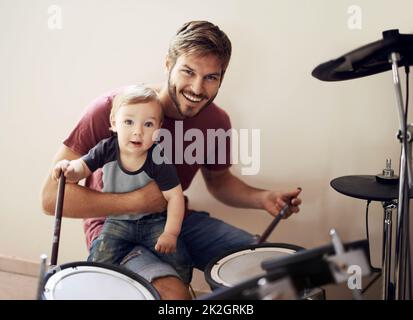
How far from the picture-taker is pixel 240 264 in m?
1.28

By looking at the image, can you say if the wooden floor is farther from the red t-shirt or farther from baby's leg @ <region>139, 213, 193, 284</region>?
baby's leg @ <region>139, 213, 193, 284</region>

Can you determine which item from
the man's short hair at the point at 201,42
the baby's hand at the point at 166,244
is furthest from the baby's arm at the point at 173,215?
the man's short hair at the point at 201,42

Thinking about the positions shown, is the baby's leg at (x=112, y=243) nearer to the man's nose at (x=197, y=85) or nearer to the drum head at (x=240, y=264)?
the drum head at (x=240, y=264)

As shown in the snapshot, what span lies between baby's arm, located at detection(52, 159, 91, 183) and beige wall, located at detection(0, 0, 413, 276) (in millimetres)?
226

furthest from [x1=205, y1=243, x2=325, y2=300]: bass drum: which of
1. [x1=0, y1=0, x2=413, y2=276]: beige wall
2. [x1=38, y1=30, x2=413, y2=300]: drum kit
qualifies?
[x1=0, y1=0, x2=413, y2=276]: beige wall

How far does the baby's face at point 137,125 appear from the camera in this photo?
137 cm

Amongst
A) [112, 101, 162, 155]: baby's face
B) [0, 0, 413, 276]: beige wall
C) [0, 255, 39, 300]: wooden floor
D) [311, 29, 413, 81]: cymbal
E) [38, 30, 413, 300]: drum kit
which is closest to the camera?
[38, 30, 413, 300]: drum kit

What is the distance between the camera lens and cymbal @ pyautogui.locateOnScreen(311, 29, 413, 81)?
109cm

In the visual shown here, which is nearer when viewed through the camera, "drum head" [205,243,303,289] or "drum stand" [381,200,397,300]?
"drum head" [205,243,303,289]

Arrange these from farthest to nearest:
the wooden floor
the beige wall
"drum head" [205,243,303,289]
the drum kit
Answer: the wooden floor, the beige wall, "drum head" [205,243,303,289], the drum kit

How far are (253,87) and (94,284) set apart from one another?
82 cm

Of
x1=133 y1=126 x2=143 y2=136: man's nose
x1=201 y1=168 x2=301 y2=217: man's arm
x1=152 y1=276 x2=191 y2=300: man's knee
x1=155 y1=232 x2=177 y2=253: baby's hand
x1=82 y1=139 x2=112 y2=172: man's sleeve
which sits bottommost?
x1=152 y1=276 x2=191 y2=300: man's knee

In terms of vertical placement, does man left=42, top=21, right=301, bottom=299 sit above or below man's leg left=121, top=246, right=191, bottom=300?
above
